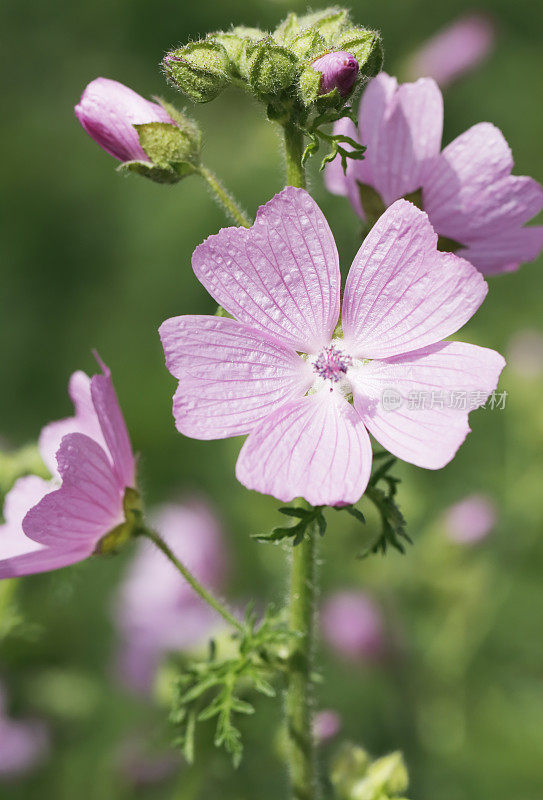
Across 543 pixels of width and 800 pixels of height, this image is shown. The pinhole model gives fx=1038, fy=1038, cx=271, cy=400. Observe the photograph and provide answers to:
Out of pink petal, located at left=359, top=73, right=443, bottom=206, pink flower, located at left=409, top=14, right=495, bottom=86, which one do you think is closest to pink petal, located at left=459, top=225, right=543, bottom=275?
pink petal, located at left=359, top=73, right=443, bottom=206

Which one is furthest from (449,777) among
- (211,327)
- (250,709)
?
(211,327)

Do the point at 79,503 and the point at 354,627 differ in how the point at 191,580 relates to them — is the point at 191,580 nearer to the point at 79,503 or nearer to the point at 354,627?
the point at 79,503

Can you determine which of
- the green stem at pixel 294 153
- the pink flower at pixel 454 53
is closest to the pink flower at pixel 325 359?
the green stem at pixel 294 153

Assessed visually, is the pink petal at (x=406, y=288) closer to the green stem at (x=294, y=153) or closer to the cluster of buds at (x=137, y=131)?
the green stem at (x=294, y=153)

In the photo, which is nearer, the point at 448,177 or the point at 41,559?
the point at 41,559

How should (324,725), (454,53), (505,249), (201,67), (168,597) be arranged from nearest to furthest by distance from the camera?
(201,67) < (505,249) < (324,725) < (168,597) < (454,53)

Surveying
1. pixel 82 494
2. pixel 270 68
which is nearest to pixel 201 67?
pixel 270 68

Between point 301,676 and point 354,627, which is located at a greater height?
point 301,676

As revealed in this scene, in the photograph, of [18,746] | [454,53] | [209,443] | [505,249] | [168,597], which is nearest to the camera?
[505,249]
